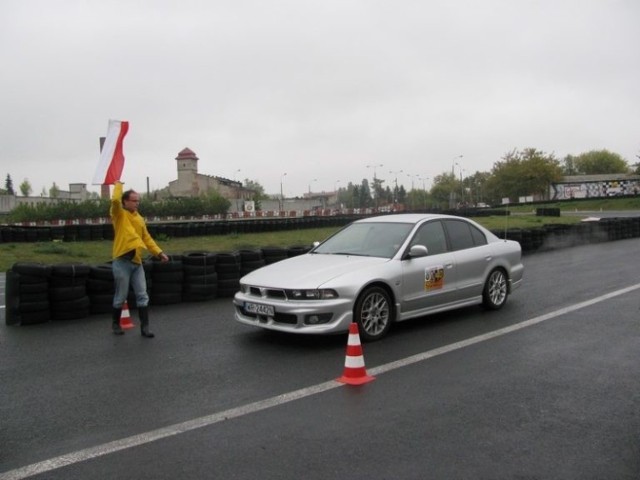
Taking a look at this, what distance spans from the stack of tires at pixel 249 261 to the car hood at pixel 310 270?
147 inches

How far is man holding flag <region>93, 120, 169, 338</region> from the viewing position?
7.16 m

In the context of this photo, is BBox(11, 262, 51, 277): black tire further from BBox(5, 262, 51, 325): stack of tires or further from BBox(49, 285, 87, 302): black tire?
BBox(49, 285, 87, 302): black tire

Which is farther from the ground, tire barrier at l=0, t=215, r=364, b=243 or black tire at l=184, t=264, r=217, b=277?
tire barrier at l=0, t=215, r=364, b=243

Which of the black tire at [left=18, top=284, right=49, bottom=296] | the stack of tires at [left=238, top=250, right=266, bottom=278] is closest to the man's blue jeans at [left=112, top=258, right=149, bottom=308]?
the black tire at [left=18, top=284, right=49, bottom=296]

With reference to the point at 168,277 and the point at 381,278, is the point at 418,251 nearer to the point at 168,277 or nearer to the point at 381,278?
the point at 381,278

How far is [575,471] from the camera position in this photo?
11.4 ft

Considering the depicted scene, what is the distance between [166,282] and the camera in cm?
977

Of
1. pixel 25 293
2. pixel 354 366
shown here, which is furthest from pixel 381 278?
pixel 25 293

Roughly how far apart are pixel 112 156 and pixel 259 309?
279 cm

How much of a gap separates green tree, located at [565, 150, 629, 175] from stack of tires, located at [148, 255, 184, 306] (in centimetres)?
14773

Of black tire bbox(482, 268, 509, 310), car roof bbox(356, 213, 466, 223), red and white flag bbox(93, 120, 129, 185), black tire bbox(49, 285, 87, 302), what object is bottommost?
black tire bbox(482, 268, 509, 310)

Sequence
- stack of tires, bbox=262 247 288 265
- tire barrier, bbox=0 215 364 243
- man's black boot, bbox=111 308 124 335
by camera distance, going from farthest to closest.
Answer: tire barrier, bbox=0 215 364 243 < stack of tires, bbox=262 247 288 265 < man's black boot, bbox=111 308 124 335

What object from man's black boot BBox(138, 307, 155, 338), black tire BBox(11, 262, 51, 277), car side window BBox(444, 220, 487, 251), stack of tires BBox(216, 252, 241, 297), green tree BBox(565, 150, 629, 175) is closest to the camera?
man's black boot BBox(138, 307, 155, 338)

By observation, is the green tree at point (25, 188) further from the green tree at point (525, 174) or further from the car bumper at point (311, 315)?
the car bumper at point (311, 315)
